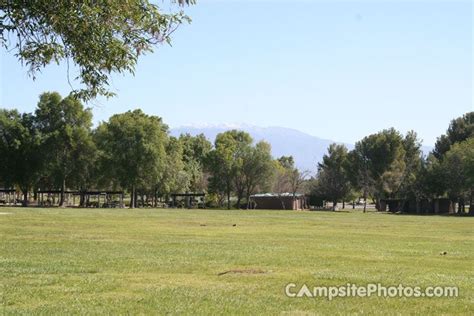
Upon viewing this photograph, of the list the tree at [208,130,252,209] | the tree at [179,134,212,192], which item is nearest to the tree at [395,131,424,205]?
the tree at [208,130,252,209]

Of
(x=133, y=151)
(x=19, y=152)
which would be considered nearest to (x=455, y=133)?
(x=133, y=151)

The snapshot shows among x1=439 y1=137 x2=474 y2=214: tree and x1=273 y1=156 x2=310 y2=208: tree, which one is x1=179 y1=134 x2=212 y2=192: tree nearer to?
x1=273 y1=156 x2=310 y2=208: tree

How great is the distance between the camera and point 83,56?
988 centimetres

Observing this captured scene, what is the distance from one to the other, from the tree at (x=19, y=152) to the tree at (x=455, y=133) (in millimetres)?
77350

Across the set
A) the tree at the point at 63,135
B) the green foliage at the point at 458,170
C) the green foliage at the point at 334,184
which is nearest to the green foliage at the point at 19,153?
the tree at the point at 63,135

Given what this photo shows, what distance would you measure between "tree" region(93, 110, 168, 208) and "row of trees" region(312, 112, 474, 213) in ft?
128

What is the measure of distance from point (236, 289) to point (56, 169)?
83.8 meters

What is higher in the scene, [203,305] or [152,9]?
[152,9]

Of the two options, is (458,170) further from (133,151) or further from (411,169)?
(133,151)

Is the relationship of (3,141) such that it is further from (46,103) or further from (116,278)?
(116,278)

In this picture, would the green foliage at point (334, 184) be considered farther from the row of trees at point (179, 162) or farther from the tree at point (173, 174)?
the tree at point (173, 174)

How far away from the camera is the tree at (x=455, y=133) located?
122m

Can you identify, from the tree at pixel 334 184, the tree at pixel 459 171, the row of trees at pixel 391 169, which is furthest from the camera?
the tree at pixel 334 184

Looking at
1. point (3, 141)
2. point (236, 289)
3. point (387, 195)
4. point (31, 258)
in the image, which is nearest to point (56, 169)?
point (3, 141)
